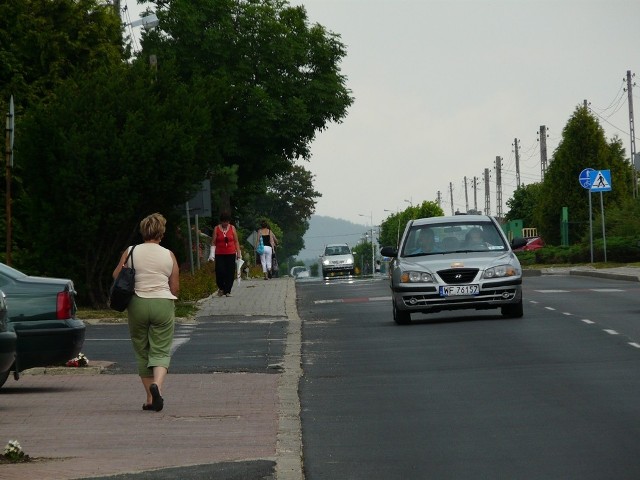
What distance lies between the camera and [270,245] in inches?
1917

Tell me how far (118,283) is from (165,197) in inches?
563

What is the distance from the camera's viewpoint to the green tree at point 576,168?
234 feet

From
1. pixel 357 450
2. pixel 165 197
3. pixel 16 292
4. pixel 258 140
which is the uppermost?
pixel 258 140

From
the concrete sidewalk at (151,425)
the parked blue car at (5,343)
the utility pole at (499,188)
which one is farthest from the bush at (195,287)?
the utility pole at (499,188)

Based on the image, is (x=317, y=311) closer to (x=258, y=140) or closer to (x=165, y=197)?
(x=165, y=197)

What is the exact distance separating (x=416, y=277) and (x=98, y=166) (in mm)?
6543

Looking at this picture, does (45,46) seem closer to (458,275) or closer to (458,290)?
(458,275)

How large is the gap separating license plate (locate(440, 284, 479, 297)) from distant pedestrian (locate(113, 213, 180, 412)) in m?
9.59

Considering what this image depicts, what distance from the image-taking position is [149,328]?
13.5m

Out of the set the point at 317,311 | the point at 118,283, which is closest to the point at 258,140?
the point at 317,311

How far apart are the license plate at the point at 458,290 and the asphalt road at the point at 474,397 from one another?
0.51m

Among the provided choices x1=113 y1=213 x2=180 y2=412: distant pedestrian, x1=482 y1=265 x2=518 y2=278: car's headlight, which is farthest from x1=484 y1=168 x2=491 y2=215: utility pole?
x1=113 y1=213 x2=180 y2=412: distant pedestrian

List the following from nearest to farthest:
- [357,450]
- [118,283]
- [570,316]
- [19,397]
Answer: [357,450] → [118,283] → [19,397] → [570,316]

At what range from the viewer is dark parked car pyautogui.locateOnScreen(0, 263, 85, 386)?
573 inches
